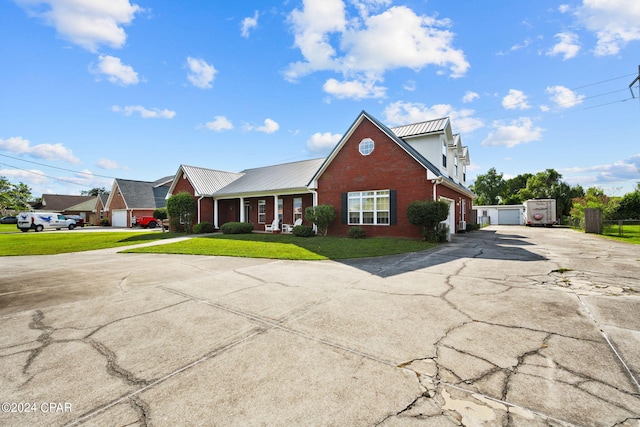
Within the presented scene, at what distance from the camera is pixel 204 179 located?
87.9ft

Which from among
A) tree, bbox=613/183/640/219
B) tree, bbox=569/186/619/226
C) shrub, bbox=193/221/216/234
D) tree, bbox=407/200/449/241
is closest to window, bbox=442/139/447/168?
tree, bbox=407/200/449/241

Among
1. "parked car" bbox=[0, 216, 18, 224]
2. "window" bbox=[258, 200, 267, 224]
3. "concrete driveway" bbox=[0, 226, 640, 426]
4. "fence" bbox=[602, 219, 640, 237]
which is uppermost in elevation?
"window" bbox=[258, 200, 267, 224]

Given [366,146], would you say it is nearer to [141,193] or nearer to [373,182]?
[373,182]

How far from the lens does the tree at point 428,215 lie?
1386 cm

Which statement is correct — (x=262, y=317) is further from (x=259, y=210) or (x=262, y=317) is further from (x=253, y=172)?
(x=253, y=172)

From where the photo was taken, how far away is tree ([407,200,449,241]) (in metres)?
13.9

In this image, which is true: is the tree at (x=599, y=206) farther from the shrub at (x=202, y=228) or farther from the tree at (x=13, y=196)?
the tree at (x=13, y=196)

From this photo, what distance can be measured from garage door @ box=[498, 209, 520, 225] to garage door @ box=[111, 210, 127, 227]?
5500 cm

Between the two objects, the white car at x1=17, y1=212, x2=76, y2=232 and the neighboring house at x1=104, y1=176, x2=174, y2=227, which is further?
the neighboring house at x1=104, y1=176, x2=174, y2=227

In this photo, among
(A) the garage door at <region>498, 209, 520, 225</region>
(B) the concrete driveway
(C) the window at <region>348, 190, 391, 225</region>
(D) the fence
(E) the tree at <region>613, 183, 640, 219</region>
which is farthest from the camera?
(A) the garage door at <region>498, 209, 520, 225</region>

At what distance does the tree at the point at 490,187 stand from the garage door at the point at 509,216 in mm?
24531

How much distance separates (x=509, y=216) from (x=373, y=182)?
36.9m

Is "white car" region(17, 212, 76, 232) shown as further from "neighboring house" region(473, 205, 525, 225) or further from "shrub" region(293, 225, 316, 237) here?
"neighboring house" region(473, 205, 525, 225)

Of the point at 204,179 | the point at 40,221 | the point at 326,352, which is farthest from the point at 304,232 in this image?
the point at 40,221
